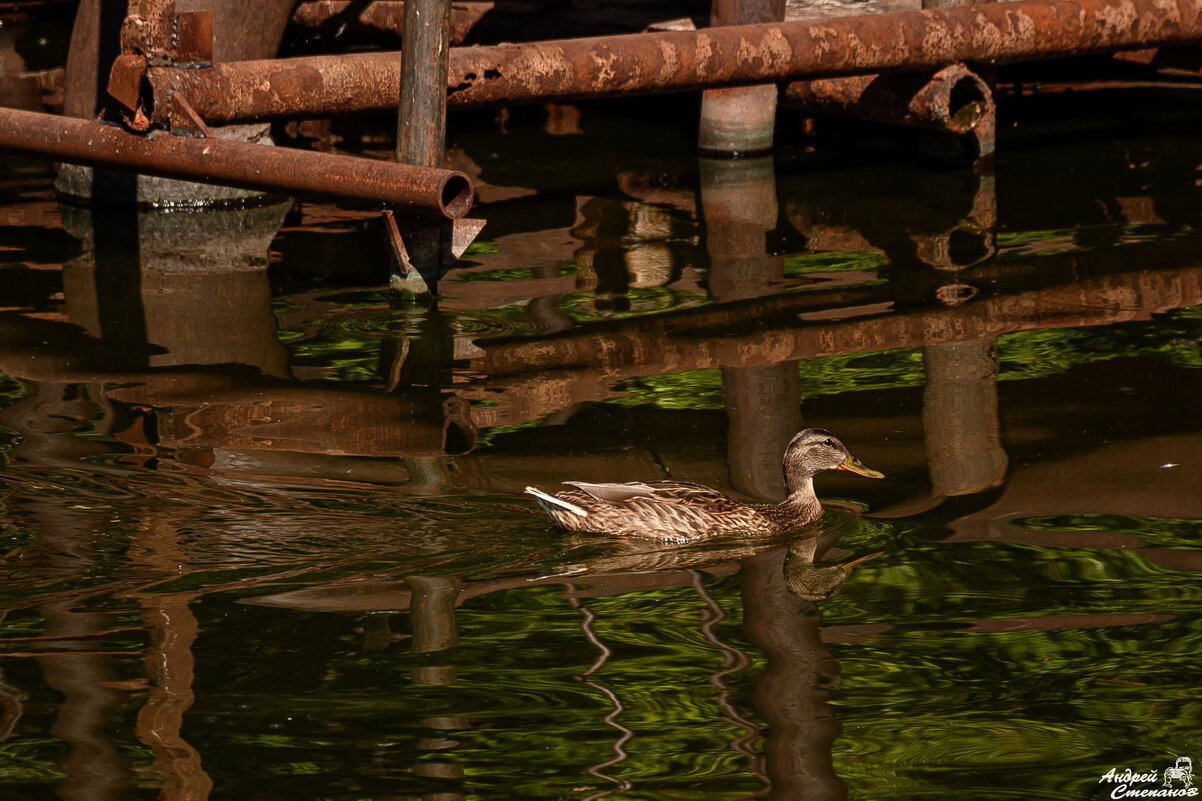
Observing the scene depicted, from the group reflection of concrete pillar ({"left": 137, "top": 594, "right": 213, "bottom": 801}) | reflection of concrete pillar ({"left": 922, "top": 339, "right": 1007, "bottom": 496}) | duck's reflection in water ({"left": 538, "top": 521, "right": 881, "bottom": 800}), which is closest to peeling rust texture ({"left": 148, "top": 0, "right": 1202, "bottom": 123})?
reflection of concrete pillar ({"left": 922, "top": 339, "right": 1007, "bottom": 496})

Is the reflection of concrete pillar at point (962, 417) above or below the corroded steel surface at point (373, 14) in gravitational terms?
below

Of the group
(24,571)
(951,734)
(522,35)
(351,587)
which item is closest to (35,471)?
(24,571)

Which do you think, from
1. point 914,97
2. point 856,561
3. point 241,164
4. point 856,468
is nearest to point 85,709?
point 856,561

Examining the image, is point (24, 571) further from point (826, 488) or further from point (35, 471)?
point (826, 488)

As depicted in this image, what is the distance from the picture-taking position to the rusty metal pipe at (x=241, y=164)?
7969 mm

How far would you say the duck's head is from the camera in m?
6.27

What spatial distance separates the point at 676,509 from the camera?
6.02 meters

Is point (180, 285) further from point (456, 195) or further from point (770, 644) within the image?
point (770, 644)

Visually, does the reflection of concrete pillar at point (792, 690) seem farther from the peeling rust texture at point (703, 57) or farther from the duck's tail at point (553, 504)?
the peeling rust texture at point (703, 57)
